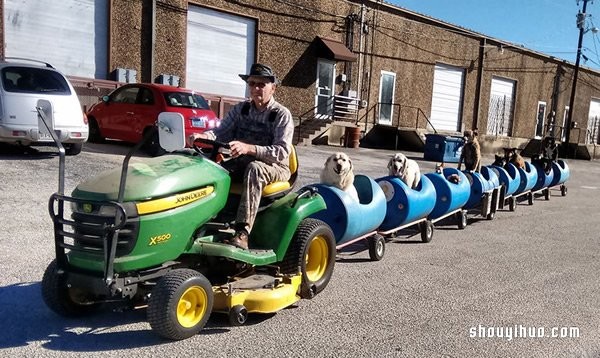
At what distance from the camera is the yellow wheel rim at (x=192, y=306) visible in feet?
12.7

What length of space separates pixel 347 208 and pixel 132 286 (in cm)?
286

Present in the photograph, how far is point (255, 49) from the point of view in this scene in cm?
2148

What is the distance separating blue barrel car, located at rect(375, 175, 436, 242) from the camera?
740 centimetres

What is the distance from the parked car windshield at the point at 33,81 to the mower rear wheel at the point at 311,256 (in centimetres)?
706

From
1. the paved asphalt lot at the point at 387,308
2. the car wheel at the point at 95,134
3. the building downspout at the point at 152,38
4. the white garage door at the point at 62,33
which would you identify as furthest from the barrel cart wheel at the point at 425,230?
the white garage door at the point at 62,33

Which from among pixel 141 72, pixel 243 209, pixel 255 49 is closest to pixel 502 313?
pixel 243 209

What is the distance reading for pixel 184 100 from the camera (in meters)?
13.3

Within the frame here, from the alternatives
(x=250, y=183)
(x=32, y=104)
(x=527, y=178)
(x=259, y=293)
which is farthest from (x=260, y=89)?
(x=527, y=178)

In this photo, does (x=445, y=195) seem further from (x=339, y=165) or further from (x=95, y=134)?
(x=95, y=134)

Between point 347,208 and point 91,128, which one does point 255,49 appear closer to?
point 91,128

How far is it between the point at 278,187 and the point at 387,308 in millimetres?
1435

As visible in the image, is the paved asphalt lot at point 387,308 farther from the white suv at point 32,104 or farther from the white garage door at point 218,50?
the white garage door at point 218,50

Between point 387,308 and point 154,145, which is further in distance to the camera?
point 387,308

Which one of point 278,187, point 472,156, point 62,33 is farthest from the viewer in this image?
point 62,33
